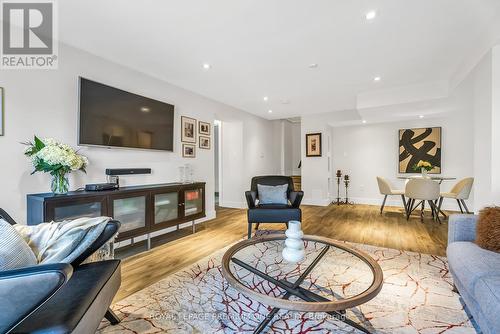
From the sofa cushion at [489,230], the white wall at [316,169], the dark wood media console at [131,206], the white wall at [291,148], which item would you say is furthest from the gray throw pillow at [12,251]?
the white wall at [291,148]

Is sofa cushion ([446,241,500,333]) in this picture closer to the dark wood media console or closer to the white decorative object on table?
the white decorative object on table

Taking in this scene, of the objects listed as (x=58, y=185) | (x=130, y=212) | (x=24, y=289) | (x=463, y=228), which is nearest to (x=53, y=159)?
(x=58, y=185)

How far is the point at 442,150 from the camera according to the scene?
508cm

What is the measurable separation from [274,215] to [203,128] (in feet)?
7.01

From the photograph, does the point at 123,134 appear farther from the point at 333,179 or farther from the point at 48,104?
the point at 333,179

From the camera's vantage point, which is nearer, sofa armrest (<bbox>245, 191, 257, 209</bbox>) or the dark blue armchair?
the dark blue armchair

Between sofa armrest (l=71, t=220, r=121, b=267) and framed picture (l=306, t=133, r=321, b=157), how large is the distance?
518 cm

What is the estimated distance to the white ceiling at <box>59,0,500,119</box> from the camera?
189 centimetres

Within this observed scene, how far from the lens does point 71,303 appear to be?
99 cm

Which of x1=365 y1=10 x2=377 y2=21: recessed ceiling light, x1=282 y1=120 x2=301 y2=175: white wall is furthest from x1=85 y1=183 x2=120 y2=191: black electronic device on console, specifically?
x1=282 y1=120 x2=301 y2=175: white wall

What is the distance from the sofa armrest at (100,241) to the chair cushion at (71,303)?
0.14ft

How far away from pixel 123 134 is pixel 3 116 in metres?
1.02

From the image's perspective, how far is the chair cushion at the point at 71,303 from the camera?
2.78 ft

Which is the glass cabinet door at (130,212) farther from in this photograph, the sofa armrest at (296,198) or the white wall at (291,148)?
the white wall at (291,148)
